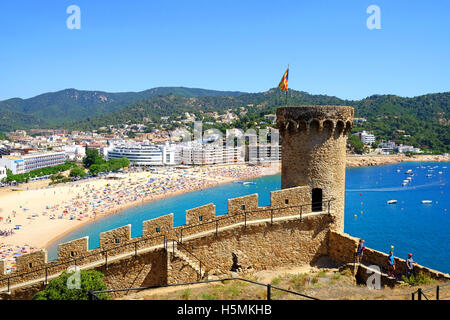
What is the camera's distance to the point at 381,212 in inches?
2156

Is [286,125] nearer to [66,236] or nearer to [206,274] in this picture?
[206,274]

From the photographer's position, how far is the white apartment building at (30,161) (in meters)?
87.0

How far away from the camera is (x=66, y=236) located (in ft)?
133

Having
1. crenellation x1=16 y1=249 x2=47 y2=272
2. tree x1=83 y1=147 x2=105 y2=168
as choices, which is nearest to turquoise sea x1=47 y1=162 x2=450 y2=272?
crenellation x1=16 y1=249 x2=47 y2=272

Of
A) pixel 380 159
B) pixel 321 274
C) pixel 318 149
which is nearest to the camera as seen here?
pixel 321 274

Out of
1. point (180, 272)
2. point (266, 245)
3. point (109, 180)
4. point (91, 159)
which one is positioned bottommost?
point (109, 180)

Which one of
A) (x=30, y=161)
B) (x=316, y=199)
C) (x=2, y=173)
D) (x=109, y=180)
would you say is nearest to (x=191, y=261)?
(x=316, y=199)

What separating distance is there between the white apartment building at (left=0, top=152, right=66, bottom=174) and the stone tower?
9346 cm

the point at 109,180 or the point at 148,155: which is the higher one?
the point at 148,155

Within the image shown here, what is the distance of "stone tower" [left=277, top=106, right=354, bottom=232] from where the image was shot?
1081 centimetres

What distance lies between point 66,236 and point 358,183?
6475 centimetres

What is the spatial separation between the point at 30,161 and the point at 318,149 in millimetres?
100397

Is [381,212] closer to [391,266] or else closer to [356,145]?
[391,266]
